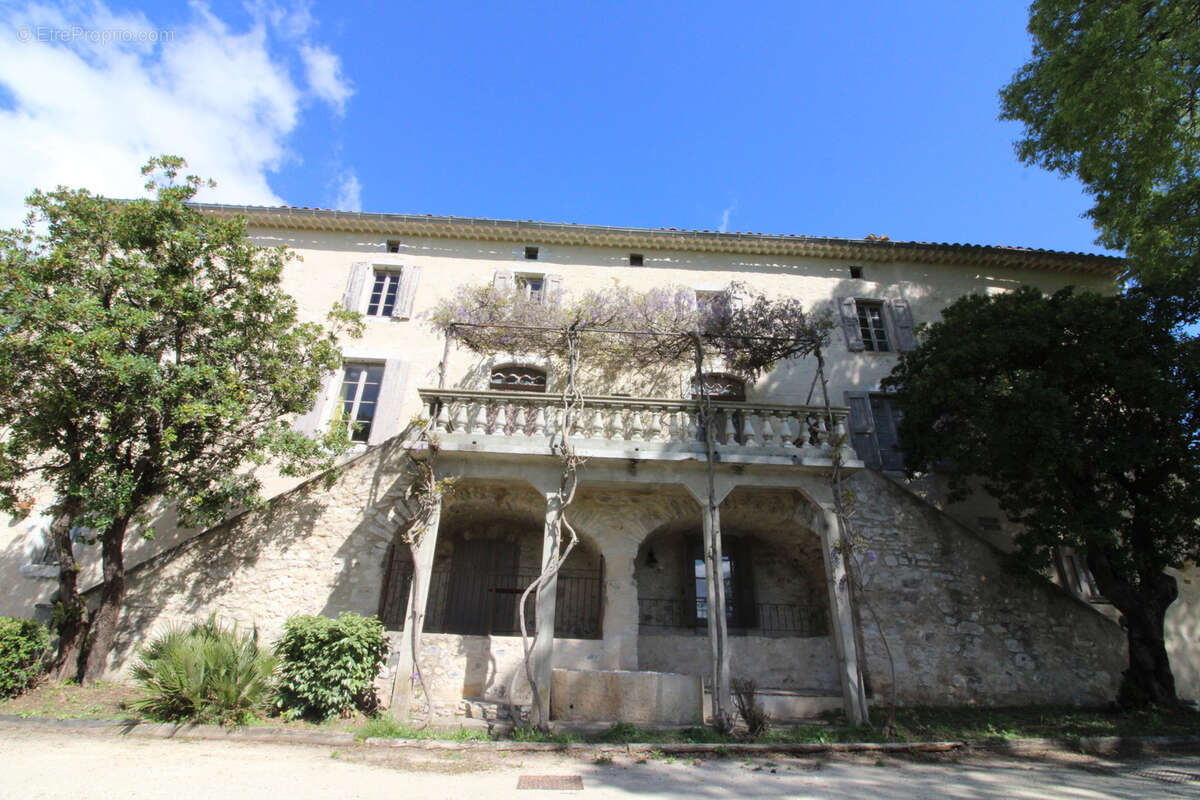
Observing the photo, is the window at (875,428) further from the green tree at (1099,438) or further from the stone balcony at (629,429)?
the stone balcony at (629,429)

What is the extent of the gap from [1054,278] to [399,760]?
17.0 metres

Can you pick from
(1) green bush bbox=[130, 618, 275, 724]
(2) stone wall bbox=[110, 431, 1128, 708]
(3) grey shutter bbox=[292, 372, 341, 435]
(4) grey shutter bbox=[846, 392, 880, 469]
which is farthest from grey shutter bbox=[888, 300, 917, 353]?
(1) green bush bbox=[130, 618, 275, 724]

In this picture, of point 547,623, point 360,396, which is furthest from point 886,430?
point 360,396

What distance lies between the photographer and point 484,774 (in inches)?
211

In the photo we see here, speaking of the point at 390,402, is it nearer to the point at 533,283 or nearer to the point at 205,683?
the point at 533,283

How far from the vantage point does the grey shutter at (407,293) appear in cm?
1245

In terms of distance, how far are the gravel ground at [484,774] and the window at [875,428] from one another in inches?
227

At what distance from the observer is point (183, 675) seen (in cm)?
655

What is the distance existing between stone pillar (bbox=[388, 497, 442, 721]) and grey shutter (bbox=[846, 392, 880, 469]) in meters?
8.36

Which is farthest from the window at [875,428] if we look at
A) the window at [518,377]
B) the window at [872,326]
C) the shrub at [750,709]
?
the window at [518,377]

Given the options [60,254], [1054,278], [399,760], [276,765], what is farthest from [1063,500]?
[60,254]

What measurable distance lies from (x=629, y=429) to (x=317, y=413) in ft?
21.5

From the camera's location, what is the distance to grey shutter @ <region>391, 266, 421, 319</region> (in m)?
12.4

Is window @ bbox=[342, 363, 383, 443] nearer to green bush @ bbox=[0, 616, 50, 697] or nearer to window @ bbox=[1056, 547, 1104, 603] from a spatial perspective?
green bush @ bbox=[0, 616, 50, 697]
